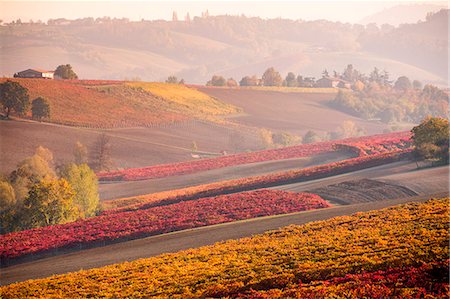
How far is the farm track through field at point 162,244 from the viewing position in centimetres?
3506

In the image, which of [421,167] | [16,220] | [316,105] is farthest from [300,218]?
[316,105]

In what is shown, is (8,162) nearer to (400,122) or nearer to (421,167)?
(421,167)

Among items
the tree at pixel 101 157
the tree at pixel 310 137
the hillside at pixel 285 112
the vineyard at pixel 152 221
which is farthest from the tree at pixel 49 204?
the hillside at pixel 285 112

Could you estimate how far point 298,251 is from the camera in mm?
28125

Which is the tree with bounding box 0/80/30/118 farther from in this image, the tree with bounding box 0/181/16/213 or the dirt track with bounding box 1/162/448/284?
the dirt track with bounding box 1/162/448/284

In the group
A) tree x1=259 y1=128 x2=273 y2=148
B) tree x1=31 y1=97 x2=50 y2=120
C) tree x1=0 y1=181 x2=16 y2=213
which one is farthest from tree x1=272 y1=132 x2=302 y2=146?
tree x1=0 y1=181 x2=16 y2=213

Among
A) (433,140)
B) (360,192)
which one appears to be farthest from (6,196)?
(433,140)

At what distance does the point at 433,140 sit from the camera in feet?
187

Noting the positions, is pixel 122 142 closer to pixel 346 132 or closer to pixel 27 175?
pixel 27 175

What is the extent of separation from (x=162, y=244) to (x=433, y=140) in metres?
32.4

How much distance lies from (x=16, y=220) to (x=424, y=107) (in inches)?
6358

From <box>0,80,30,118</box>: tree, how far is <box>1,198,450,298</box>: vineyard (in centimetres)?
7582

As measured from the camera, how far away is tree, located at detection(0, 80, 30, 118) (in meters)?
99.6

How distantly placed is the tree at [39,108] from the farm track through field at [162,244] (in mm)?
70933
